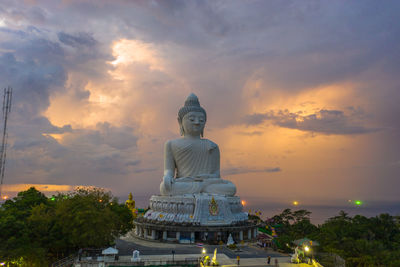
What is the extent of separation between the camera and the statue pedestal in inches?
1247

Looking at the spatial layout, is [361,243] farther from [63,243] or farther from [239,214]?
[63,243]

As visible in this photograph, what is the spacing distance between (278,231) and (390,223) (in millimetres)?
12462

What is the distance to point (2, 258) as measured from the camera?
64.0 ft

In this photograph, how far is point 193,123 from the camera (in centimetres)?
3878

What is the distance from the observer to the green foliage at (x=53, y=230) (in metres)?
20.6

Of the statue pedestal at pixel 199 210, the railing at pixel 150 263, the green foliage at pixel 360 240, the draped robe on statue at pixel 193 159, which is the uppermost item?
the draped robe on statue at pixel 193 159

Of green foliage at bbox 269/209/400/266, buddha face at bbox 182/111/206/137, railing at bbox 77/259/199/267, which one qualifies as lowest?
railing at bbox 77/259/199/267

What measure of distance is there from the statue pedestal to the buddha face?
8784 mm

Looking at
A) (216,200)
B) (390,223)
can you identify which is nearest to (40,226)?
(216,200)

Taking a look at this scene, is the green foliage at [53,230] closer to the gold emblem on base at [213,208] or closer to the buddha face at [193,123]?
the gold emblem on base at [213,208]

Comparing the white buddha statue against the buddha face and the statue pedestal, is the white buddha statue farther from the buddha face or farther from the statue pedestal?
the statue pedestal

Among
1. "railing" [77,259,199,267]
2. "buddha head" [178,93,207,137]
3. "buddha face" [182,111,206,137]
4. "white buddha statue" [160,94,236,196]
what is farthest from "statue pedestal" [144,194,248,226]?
"buddha head" [178,93,207,137]

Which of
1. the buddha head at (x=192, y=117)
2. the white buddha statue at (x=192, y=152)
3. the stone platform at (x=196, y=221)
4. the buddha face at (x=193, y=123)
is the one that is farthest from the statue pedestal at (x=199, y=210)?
the buddha head at (x=192, y=117)

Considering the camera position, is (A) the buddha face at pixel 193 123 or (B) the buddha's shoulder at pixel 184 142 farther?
(A) the buddha face at pixel 193 123
